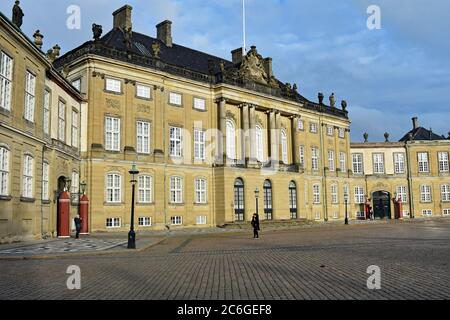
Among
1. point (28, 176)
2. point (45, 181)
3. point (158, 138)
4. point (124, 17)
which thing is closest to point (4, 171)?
point (28, 176)

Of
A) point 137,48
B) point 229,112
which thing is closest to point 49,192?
point 137,48

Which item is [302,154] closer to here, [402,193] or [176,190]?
[176,190]

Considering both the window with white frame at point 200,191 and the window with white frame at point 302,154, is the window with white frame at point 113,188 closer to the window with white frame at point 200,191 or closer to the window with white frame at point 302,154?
the window with white frame at point 200,191

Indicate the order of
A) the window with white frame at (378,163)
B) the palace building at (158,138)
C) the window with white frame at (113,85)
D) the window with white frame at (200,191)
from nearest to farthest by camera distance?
the palace building at (158,138) → the window with white frame at (113,85) → the window with white frame at (200,191) → the window with white frame at (378,163)

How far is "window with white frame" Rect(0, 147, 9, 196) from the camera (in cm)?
2131

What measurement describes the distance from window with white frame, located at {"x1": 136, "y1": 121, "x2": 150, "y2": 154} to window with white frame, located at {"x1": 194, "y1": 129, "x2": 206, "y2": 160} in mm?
5453

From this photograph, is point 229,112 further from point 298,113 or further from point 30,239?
point 30,239

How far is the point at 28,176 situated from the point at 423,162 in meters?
59.2

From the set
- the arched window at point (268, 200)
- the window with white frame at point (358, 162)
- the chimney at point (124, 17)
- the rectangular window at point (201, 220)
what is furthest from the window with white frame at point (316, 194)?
the chimney at point (124, 17)

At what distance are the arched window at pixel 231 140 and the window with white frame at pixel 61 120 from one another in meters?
18.0

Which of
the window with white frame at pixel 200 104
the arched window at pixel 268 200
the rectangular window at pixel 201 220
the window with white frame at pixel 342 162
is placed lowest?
the rectangular window at pixel 201 220

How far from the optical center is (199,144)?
4309cm

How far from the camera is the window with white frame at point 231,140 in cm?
4532
